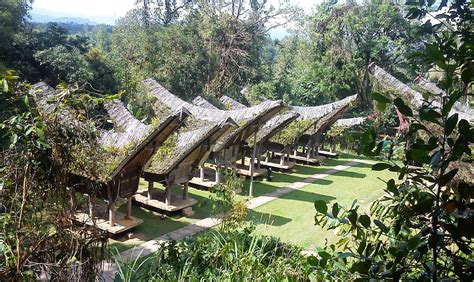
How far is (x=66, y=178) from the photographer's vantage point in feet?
10.2

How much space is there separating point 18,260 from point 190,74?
1392cm

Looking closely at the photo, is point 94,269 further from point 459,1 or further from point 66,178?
point 459,1

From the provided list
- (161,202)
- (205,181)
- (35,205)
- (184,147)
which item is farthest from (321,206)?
(205,181)

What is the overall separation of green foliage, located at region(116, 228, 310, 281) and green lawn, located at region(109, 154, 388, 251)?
181 centimetres

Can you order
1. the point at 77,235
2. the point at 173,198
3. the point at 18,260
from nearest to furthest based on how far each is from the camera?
the point at 18,260 < the point at 77,235 < the point at 173,198

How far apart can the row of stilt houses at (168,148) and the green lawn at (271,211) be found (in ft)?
0.76

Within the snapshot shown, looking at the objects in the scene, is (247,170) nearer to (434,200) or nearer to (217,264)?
(217,264)

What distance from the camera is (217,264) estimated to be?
4.42 m

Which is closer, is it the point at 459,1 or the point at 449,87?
the point at 449,87

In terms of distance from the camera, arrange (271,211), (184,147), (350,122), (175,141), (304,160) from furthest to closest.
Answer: (350,122)
(304,160)
(271,211)
(175,141)
(184,147)

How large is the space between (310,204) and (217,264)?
6316 millimetres

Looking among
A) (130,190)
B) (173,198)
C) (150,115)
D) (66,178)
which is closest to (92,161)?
(66,178)

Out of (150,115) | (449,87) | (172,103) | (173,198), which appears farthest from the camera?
(150,115)

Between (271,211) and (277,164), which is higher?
(277,164)
